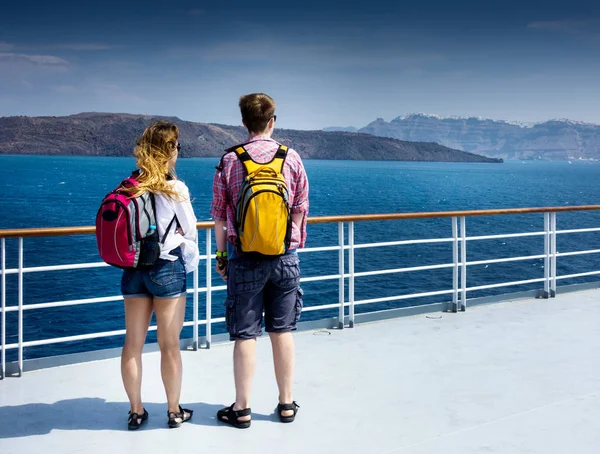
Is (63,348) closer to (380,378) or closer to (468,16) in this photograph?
(380,378)

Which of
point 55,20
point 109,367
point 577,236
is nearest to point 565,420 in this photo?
point 109,367

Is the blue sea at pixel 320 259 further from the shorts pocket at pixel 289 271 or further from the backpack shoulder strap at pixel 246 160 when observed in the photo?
the backpack shoulder strap at pixel 246 160

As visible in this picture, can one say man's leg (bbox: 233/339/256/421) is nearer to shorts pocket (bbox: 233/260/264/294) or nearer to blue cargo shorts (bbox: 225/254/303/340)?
blue cargo shorts (bbox: 225/254/303/340)

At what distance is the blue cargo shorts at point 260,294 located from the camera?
2.75 m

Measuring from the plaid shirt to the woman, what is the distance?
0.38 feet

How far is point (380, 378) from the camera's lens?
368 cm

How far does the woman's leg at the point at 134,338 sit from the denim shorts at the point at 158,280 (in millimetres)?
37

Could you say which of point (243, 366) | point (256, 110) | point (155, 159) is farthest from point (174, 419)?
point (256, 110)

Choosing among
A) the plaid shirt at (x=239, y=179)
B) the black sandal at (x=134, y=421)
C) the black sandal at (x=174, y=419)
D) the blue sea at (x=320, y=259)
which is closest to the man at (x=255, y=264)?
the plaid shirt at (x=239, y=179)

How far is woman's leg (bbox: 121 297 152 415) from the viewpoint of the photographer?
2.73m

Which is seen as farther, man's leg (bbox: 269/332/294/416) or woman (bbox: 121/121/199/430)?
man's leg (bbox: 269/332/294/416)

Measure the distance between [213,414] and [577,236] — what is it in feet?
123

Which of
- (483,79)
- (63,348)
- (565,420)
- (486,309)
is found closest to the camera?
(565,420)

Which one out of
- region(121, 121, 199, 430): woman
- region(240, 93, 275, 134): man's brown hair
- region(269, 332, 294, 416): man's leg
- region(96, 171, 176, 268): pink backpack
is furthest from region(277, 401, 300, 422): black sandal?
region(240, 93, 275, 134): man's brown hair
